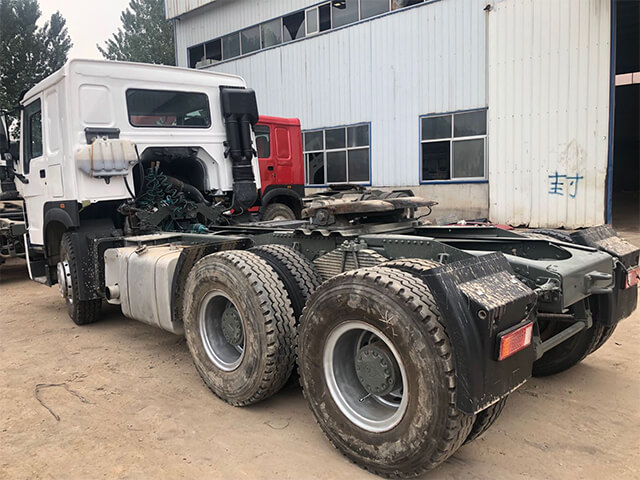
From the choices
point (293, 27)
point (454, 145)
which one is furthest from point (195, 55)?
point (454, 145)

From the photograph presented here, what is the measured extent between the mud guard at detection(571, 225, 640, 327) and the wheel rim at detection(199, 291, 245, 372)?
7.81 ft

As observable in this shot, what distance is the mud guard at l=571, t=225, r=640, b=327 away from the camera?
3.37 m

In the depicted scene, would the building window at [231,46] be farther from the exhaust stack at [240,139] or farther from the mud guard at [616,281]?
Answer: the mud guard at [616,281]

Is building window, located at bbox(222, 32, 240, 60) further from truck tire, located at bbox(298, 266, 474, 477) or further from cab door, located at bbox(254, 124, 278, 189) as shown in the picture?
truck tire, located at bbox(298, 266, 474, 477)

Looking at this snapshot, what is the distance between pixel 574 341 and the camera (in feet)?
12.4

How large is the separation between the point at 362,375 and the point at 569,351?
187 centimetres

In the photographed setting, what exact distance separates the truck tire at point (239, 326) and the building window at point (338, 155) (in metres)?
11.7

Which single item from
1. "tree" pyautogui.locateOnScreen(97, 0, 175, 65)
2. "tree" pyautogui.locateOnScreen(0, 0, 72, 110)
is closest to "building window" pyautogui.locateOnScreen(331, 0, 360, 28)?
"tree" pyautogui.locateOnScreen(0, 0, 72, 110)

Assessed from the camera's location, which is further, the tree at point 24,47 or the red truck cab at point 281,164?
the tree at point 24,47

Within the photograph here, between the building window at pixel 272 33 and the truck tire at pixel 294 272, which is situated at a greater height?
the building window at pixel 272 33

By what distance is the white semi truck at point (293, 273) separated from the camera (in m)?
2.46

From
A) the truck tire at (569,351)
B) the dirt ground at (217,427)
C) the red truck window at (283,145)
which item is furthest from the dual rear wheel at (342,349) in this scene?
the red truck window at (283,145)

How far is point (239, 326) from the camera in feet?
12.1

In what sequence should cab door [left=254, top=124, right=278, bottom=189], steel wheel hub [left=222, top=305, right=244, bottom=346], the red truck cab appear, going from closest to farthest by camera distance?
steel wheel hub [left=222, top=305, right=244, bottom=346] < the red truck cab < cab door [left=254, top=124, right=278, bottom=189]
